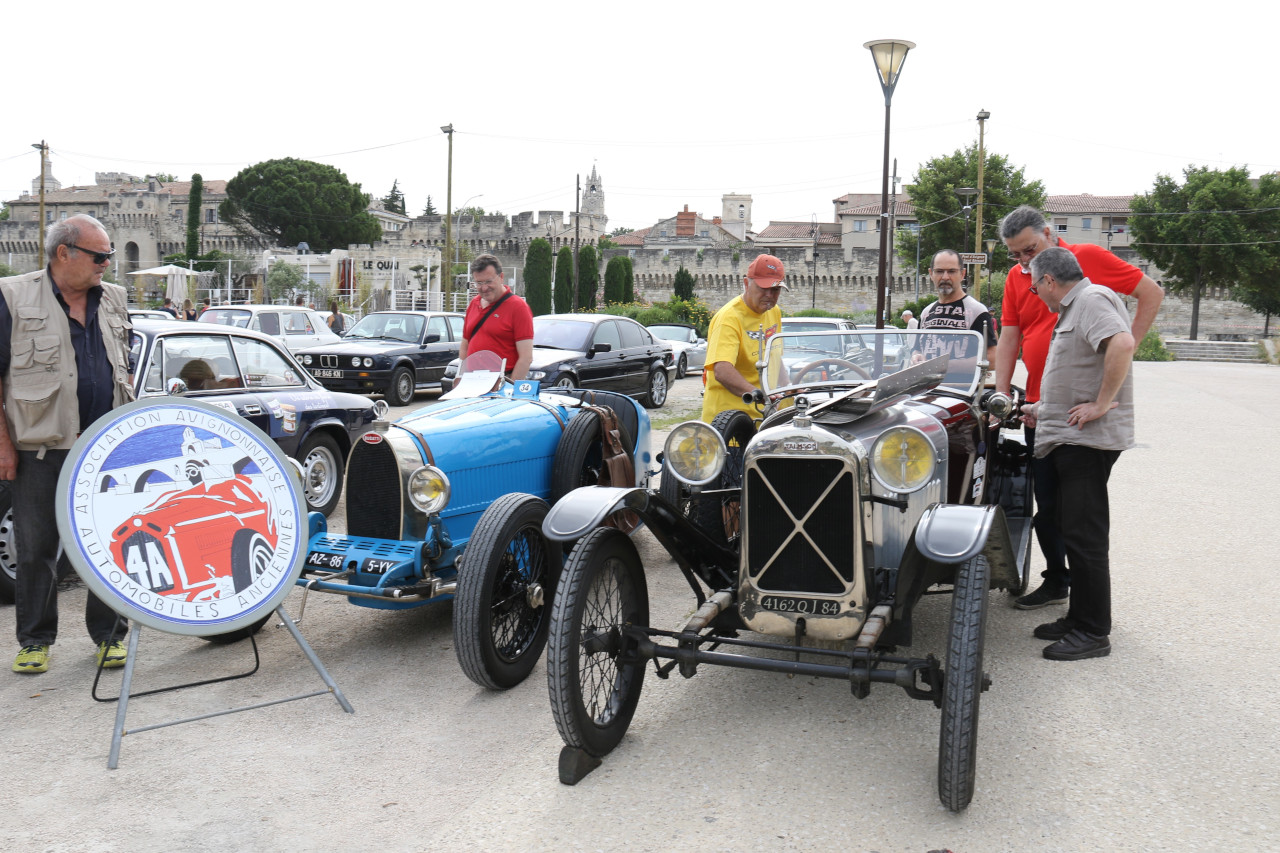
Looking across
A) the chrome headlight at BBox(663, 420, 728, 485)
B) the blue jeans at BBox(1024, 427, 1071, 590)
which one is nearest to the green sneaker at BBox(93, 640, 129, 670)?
the chrome headlight at BBox(663, 420, 728, 485)

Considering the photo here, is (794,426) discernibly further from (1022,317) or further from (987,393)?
(1022,317)

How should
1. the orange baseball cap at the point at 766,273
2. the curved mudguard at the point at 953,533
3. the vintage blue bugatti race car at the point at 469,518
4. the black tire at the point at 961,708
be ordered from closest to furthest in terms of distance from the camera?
the black tire at the point at 961,708 < the curved mudguard at the point at 953,533 < the vintage blue bugatti race car at the point at 469,518 < the orange baseball cap at the point at 766,273

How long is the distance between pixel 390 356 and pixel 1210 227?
187 ft

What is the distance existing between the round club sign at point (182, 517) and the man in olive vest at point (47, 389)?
28.4 inches

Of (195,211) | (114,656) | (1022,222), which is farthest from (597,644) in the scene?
(195,211)

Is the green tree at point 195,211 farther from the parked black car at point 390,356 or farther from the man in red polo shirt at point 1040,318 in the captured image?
the man in red polo shirt at point 1040,318

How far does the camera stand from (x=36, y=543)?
14.3ft

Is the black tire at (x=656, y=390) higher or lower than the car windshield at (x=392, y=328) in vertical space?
lower

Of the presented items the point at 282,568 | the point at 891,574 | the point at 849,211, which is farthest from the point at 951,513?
the point at 849,211

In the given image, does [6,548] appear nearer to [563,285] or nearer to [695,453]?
[695,453]

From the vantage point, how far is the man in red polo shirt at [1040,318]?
5164 millimetres

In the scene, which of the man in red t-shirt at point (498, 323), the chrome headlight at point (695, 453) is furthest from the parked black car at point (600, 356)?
the chrome headlight at point (695, 453)

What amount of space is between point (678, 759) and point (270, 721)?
1.73 metres

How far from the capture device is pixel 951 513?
3500 millimetres
